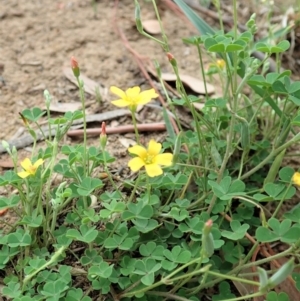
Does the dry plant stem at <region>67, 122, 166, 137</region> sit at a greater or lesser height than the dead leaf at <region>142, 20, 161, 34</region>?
lesser

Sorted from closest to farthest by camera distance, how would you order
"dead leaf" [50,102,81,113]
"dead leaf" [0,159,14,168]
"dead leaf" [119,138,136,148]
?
"dead leaf" [0,159,14,168] → "dead leaf" [119,138,136,148] → "dead leaf" [50,102,81,113]

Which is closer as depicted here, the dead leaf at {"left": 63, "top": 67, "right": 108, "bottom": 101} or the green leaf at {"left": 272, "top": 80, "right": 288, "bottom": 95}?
the green leaf at {"left": 272, "top": 80, "right": 288, "bottom": 95}

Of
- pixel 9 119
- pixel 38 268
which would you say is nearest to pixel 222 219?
pixel 38 268

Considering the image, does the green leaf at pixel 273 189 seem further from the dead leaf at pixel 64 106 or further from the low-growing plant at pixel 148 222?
the dead leaf at pixel 64 106

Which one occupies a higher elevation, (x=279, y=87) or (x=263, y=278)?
(x=279, y=87)

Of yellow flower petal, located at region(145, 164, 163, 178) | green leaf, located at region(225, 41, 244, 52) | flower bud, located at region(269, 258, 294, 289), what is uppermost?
green leaf, located at region(225, 41, 244, 52)

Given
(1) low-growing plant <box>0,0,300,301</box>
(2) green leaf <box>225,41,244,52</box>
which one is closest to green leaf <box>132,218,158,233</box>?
(1) low-growing plant <box>0,0,300,301</box>

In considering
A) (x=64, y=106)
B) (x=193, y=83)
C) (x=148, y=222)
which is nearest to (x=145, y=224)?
(x=148, y=222)

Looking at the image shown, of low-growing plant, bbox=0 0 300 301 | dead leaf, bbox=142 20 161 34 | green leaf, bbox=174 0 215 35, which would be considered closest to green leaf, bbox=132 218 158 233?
low-growing plant, bbox=0 0 300 301

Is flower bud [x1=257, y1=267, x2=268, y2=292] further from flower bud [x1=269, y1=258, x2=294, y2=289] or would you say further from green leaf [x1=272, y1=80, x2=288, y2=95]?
green leaf [x1=272, y1=80, x2=288, y2=95]

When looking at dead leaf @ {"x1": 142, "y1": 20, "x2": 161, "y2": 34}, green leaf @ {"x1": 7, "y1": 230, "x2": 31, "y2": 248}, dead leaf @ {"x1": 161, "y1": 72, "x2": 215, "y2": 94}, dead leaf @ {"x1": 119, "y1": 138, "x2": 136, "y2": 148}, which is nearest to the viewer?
green leaf @ {"x1": 7, "y1": 230, "x2": 31, "y2": 248}

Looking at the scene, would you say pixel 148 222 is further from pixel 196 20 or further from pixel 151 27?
pixel 151 27
